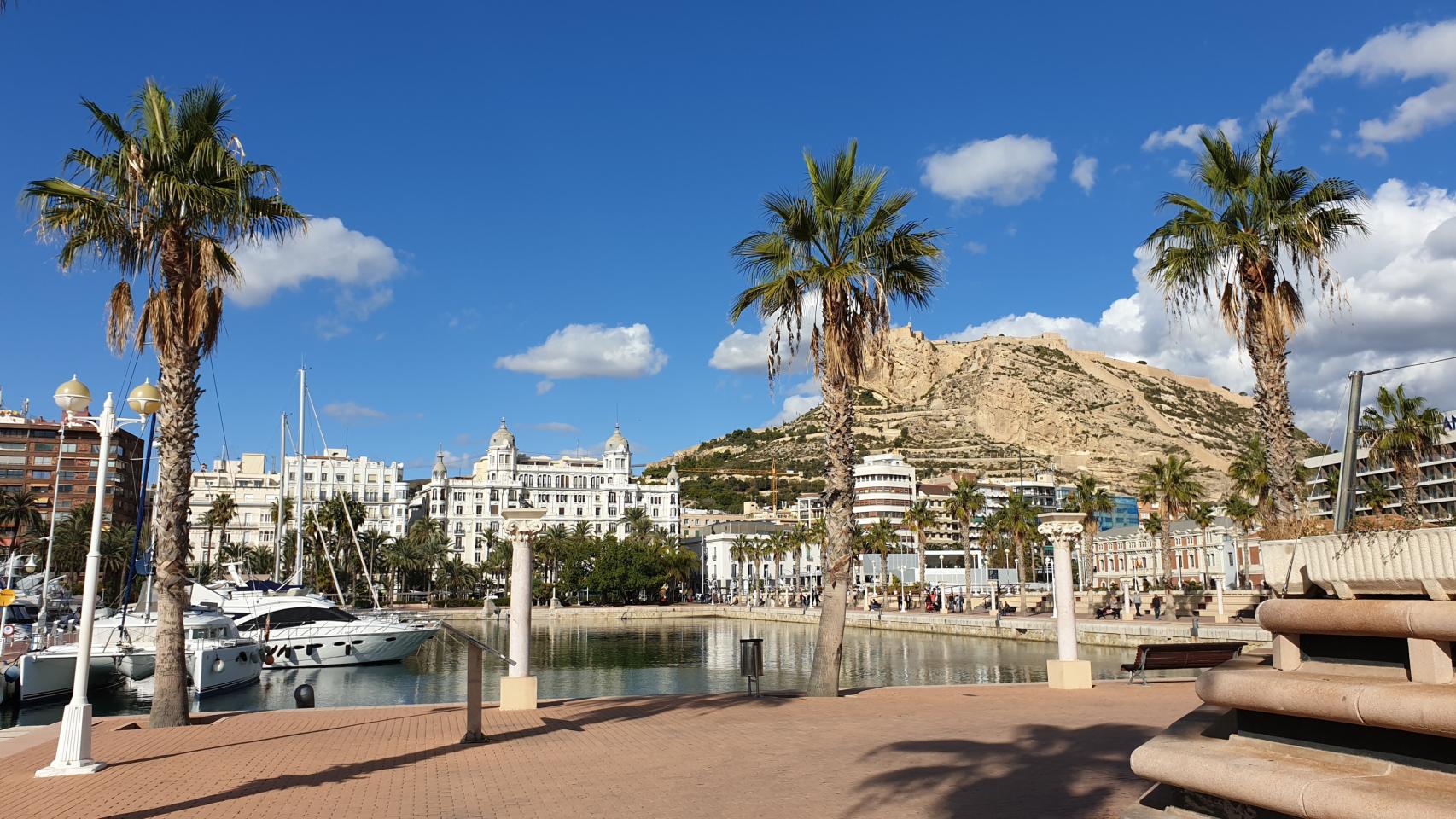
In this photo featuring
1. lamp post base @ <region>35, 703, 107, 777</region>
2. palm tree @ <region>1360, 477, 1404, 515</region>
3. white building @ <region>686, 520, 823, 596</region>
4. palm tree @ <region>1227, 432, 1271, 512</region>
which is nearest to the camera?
lamp post base @ <region>35, 703, 107, 777</region>

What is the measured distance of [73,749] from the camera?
11.0 meters

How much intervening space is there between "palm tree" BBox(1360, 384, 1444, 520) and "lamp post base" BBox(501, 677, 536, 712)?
143ft

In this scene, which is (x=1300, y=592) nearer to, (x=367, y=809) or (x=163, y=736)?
(x=367, y=809)

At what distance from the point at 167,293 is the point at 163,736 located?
6.52 m

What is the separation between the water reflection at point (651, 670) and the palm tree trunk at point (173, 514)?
36.6 ft

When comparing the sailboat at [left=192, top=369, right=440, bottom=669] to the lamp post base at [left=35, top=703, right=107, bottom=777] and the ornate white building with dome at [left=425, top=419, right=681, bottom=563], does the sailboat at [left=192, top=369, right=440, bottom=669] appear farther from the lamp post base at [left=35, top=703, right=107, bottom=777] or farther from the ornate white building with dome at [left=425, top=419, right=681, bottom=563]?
the ornate white building with dome at [left=425, top=419, right=681, bottom=563]

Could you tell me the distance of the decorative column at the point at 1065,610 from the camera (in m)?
17.9

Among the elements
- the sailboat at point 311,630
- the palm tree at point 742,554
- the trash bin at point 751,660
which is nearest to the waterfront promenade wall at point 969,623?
the trash bin at point 751,660

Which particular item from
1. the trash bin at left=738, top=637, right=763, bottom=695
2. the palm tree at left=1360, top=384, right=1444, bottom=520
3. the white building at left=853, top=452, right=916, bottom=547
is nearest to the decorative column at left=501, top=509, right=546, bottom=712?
the trash bin at left=738, top=637, right=763, bottom=695

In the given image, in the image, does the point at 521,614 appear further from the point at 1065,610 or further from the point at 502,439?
the point at 502,439

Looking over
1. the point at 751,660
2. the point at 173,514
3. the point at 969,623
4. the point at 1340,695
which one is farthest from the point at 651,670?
the point at 1340,695

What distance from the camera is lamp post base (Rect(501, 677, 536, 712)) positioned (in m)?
15.9

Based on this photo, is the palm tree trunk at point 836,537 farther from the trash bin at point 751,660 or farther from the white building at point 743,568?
the white building at point 743,568

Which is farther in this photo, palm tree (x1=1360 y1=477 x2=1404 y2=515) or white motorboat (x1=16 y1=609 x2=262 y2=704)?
palm tree (x1=1360 y1=477 x2=1404 y2=515)
